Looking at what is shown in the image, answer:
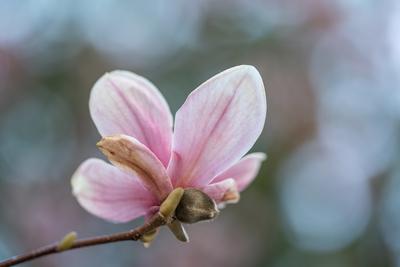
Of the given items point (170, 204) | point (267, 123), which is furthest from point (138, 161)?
point (267, 123)

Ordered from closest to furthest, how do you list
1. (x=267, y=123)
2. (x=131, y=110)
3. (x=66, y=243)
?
(x=66, y=243) → (x=131, y=110) → (x=267, y=123)

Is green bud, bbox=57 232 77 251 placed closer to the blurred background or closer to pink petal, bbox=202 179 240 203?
pink petal, bbox=202 179 240 203

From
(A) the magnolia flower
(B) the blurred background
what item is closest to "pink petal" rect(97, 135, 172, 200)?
(A) the magnolia flower

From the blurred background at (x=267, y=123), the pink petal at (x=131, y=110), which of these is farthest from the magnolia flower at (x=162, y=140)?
the blurred background at (x=267, y=123)

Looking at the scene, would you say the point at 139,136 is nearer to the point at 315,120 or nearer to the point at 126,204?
the point at 126,204

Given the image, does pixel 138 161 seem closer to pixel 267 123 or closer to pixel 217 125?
pixel 217 125
